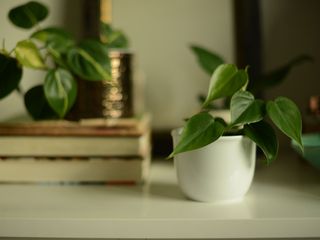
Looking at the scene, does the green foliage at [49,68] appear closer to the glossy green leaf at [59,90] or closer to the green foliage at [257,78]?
the glossy green leaf at [59,90]

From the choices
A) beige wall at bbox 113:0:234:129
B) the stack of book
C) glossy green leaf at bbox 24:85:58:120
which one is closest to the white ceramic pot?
the stack of book

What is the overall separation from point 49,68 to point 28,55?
1.4 inches

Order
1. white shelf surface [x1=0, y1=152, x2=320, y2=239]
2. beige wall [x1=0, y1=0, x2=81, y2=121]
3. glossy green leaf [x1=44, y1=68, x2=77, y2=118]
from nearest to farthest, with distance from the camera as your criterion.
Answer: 1. white shelf surface [x1=0, y1=152, x2=320, y2=239]
2. glossy green leaf [x1=44, y1=68, x2=77, y2=118]
3. beige wall [x1=0, y1=0, x2=81, y2=121]

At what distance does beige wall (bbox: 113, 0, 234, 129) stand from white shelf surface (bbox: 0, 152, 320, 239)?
0.37 meters

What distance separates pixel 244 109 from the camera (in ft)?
1.49

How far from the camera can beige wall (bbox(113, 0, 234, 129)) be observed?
88 centimetres

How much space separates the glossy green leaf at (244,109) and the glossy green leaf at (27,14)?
1.06 ft

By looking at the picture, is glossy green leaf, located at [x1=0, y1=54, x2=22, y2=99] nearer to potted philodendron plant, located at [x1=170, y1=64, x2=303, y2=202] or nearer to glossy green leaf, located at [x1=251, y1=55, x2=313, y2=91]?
potted philodendron plant, located at [x1=170, y1=64, x2=303, y2=202]

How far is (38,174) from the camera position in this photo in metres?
0.60

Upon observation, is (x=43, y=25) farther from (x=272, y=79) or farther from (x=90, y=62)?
(x=272, y=79)

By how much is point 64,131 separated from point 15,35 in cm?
38

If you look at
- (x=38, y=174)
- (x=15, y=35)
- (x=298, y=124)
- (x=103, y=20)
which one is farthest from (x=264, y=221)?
(x=15, y=35)

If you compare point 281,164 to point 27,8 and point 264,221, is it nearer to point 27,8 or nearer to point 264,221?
point 264,221

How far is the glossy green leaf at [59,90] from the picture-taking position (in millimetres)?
546
